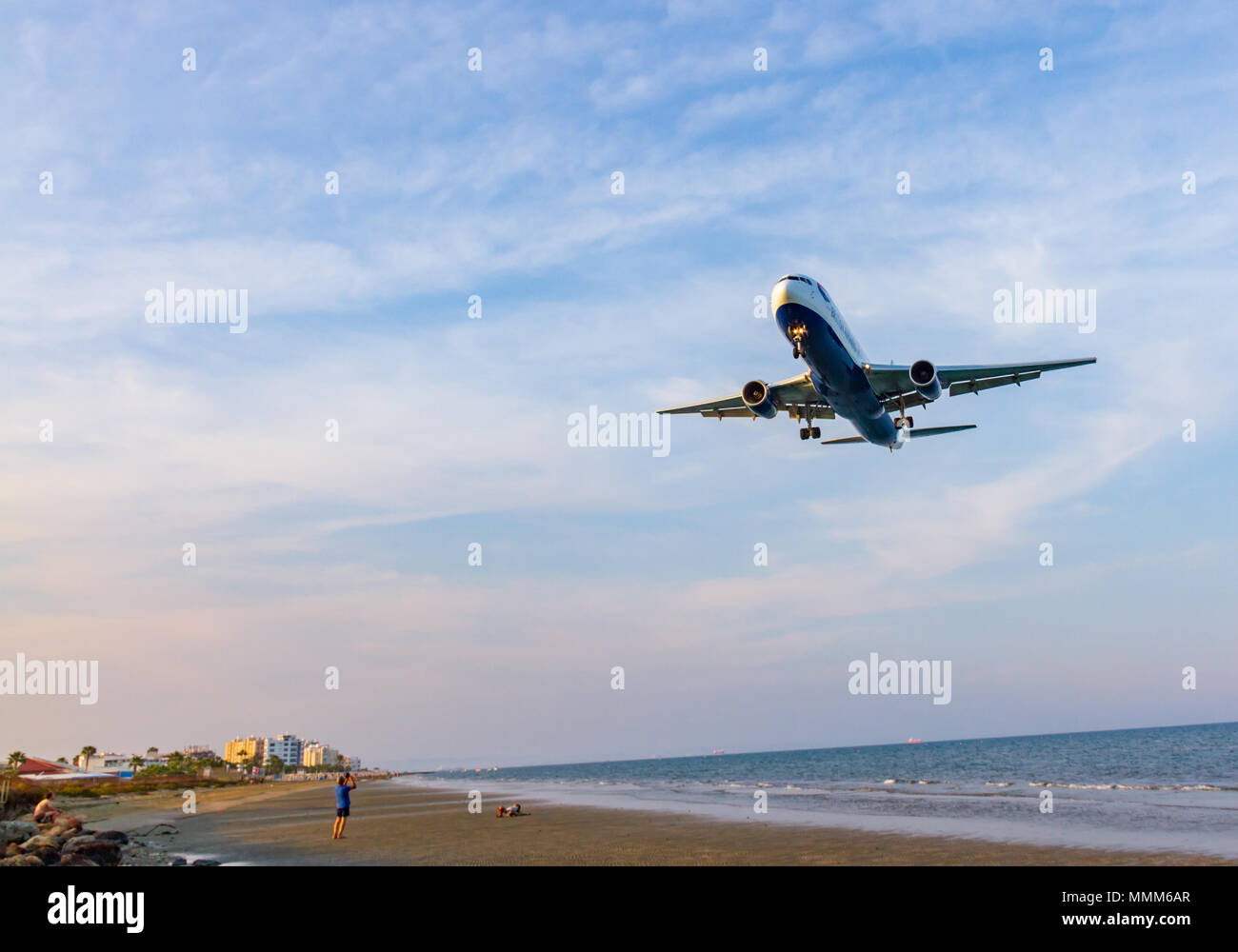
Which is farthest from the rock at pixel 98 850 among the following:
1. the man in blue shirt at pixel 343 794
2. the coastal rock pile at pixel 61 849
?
the man in blue shirt at pixel 343 794

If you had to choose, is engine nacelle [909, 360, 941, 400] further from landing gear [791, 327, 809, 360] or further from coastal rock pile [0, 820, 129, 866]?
coastal rock pile [0, 820, 129, 866]

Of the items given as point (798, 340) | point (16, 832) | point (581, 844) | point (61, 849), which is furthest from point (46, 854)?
point (798, 340)

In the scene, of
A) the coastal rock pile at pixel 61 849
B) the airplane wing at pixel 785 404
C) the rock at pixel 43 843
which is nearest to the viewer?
the coastal rock pile at pixel 61 849

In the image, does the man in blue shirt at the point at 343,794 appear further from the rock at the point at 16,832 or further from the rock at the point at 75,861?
the rock at the point at 16,832

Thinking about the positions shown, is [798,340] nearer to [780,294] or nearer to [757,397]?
[780,294]
